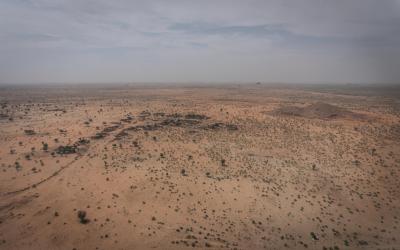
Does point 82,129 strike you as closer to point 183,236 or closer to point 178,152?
point 178,152

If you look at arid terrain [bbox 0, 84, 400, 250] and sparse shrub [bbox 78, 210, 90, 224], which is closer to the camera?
arid terrain [bbox 0, 84, 400, 250]

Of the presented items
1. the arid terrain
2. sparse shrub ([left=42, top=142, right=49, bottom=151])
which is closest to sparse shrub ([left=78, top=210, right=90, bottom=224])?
the arid terrain

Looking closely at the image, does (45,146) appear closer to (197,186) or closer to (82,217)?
(82,217)

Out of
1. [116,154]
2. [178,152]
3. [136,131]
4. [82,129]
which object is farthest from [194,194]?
[82,129]

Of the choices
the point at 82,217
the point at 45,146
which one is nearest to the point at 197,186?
the point at 82,217

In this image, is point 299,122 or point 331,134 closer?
point 331,134

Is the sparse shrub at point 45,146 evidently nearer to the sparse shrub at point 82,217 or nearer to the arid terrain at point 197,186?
the arid terrain at point 197,186

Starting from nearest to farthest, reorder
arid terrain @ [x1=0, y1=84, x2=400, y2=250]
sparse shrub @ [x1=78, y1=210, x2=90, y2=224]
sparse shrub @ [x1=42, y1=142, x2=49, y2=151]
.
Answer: arid terrain @ [x1=0, y1=84, x2=400, y2=250] → sparse shrub @ [x1=78, y1=210, x2=90, y2=224] → sparse shrub @ [x1=42, y1=142, x2=49, y2=151]

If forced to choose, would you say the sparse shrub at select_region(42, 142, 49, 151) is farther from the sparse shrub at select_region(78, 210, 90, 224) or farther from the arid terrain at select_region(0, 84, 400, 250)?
the sparse shrub at select_region(78, 210, 90, 224)
